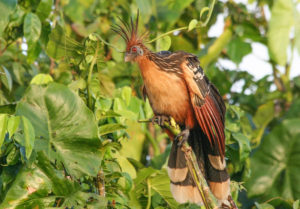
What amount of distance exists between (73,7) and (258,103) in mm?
1877

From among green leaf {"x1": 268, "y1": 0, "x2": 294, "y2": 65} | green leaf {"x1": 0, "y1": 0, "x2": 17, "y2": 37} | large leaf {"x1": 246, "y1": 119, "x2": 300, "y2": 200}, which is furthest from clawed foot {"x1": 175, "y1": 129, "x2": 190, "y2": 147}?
large leaf {"x1": 246, "y1": 119, "x2": 300, "y2": 200}

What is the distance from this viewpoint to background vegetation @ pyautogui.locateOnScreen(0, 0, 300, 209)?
242 centimetres

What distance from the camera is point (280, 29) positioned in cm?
152

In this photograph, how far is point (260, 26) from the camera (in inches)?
204

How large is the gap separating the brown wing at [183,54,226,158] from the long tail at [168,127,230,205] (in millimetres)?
90

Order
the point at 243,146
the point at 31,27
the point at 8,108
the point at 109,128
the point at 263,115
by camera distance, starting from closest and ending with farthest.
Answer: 1. the point at 109,128
2. the point at 8,108
3. the point at 31,27
4. the point at 243,146
5. the point at 263,115

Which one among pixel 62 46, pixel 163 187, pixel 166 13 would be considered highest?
pixel 166 13

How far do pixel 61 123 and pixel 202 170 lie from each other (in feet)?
2.97

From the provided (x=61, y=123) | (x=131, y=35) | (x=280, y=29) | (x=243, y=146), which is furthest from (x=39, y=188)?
(x=280, y=29)

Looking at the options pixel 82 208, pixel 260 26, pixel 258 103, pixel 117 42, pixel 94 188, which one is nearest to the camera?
pixel 82 208

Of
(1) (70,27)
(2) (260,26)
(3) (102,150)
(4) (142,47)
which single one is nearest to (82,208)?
(3) (102,150)

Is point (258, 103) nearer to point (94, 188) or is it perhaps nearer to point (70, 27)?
point (70, 27)

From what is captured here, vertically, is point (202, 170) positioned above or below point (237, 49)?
below

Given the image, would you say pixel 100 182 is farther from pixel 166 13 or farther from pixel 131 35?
pixel 166 13
